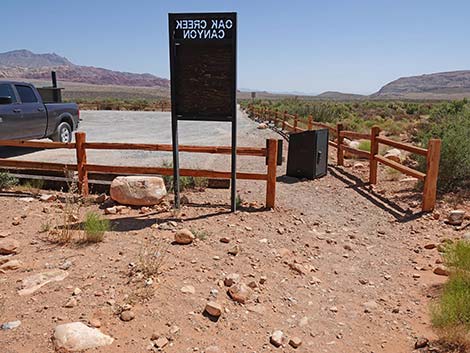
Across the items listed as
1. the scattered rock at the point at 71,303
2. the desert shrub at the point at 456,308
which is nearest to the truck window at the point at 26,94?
the scattered rock at the point at 71,303

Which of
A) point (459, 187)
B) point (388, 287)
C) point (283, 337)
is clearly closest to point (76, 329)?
point (283, 337)

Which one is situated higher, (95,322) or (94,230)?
(94,230)

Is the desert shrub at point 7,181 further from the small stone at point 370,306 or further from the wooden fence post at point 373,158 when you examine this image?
the wooden fence post at point 373,158

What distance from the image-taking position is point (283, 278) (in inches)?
186

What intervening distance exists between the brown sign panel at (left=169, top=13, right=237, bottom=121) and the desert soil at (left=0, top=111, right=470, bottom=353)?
1.60 m

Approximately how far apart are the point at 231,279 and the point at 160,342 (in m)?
1.19

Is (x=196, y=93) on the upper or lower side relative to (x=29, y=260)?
upper

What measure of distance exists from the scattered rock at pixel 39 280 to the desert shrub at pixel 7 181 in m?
3.96

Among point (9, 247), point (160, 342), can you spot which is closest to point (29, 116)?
point (9, 247)

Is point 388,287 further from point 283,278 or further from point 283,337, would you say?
point 283,337

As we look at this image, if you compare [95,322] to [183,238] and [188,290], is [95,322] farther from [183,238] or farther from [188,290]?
[183,238]

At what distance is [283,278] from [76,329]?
7.33 feet

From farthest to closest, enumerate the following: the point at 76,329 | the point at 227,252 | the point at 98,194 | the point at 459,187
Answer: the point at 459,187, the point at 98,194, the point at 227,252, the point at 76,329

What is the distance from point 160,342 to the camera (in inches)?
134
